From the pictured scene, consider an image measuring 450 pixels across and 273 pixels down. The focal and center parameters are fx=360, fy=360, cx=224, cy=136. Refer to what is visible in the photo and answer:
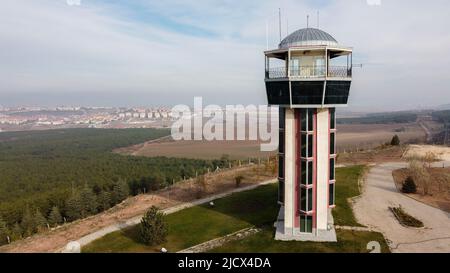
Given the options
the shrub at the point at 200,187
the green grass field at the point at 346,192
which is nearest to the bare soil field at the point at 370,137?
the green grass field at the point at 346,192

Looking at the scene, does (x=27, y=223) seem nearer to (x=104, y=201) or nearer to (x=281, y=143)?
(x=104, y=201)

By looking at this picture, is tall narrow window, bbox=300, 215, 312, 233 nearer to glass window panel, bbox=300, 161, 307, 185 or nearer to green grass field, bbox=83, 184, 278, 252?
glass window panel, bbox=300, 161, 307, 185

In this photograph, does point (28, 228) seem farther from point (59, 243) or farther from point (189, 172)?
point (189, 172)

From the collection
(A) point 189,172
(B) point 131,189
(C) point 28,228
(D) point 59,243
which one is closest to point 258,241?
(D) point 59,243

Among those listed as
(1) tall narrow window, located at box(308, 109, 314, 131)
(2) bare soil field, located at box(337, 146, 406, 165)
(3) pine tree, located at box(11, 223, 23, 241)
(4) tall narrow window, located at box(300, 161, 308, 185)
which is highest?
(1) tall narrow window, located at box(308, 109, 314, 131)

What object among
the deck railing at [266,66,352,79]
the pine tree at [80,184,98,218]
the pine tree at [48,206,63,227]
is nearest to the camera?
the deck railing at [266,66,352,79]

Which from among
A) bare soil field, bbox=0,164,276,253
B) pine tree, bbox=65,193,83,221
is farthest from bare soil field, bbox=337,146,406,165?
pine tree, bbox=65,193,83,221
